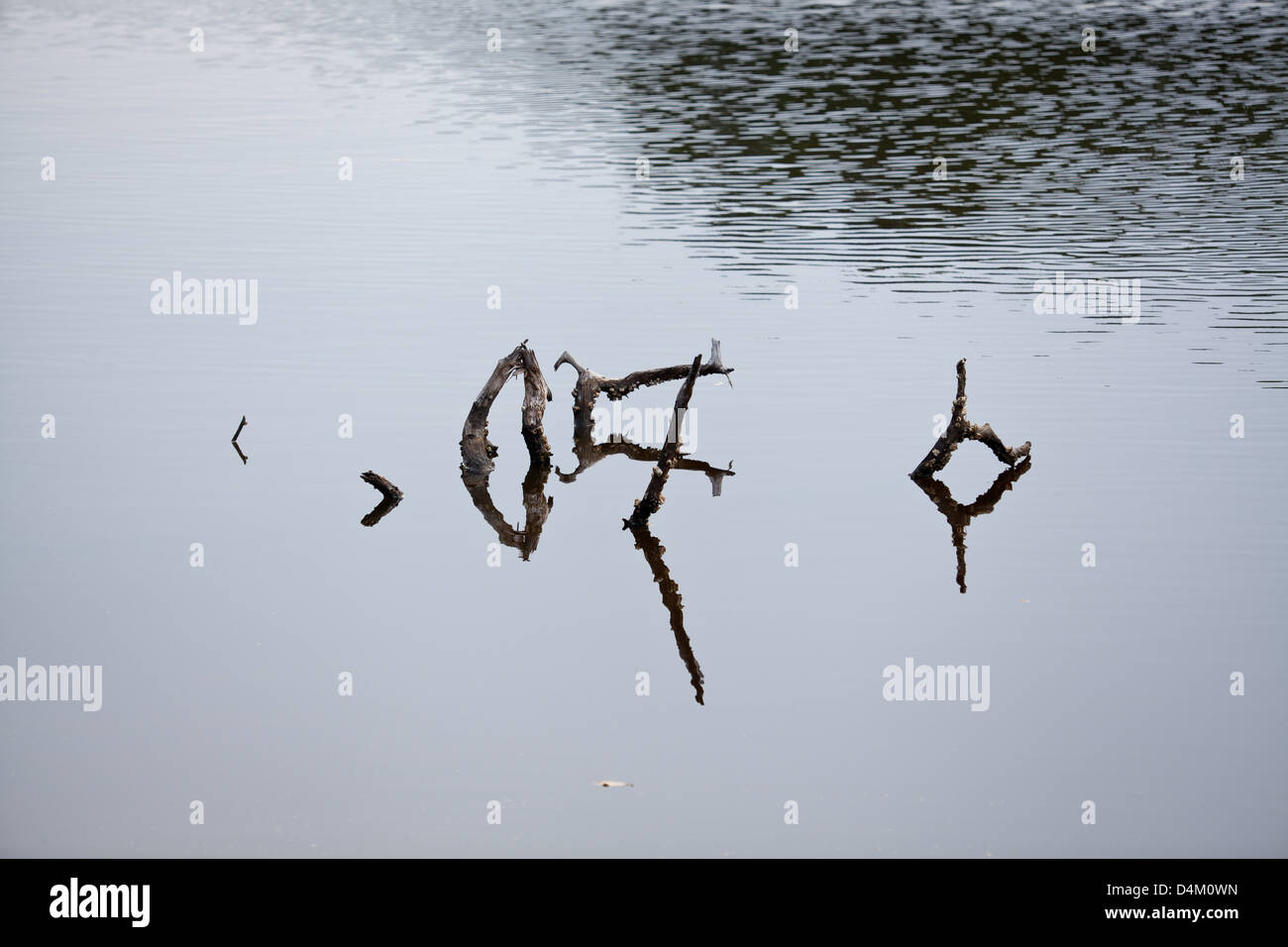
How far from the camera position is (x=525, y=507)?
2781 centimetres

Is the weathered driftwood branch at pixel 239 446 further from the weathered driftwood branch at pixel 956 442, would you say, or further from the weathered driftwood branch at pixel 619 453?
the weathered driftwood branch at pixel 956 442

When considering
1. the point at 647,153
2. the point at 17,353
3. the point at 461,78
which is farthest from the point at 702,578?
the point at 461,78

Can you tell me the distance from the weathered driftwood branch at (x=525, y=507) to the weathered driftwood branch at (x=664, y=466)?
136 cm

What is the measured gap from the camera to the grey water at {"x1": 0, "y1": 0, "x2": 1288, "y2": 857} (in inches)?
738

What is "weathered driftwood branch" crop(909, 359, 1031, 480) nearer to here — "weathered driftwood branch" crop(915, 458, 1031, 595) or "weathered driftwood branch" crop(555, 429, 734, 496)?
"weathered driftwood branch" crop(915, 458, 1031, 595)

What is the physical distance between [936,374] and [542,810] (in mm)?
17664

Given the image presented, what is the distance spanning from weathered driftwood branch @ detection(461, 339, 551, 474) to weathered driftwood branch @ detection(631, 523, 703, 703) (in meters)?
3.06

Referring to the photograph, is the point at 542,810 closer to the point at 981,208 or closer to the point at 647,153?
the point at 981,208

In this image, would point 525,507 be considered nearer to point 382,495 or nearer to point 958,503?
point 382,495

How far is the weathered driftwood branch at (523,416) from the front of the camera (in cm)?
2805

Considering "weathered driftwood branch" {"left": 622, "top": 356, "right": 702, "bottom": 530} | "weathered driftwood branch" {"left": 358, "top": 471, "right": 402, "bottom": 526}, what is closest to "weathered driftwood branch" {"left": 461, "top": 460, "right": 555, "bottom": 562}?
"weathered driftwood branch" {"left": 358, "top": 471, "right": 402, "bottom": 526}

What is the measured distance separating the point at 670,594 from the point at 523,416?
5.90m

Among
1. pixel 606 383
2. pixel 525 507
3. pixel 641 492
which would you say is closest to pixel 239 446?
pixel 525 507
